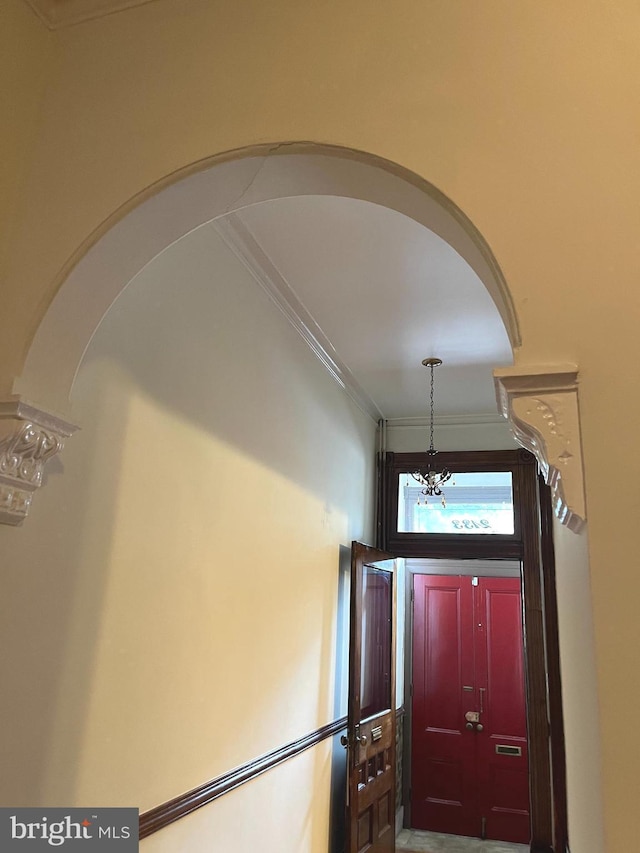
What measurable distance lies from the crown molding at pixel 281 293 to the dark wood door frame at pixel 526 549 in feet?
3.15

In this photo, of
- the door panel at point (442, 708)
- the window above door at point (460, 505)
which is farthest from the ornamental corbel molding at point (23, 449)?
the door panel at point (442, 708)

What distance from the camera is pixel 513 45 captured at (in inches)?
47.1

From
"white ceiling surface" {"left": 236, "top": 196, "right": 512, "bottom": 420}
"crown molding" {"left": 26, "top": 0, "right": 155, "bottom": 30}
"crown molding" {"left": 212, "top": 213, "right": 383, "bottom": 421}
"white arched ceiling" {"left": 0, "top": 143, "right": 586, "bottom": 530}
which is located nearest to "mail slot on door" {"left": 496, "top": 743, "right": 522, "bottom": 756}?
"white ceiling surface" {"left": 236, "top": 196, "right": 512, "bottom": 420}

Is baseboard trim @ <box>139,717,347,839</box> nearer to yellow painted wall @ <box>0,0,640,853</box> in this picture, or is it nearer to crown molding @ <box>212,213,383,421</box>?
yellow painted wall @ <box>0,0,640,853</box>

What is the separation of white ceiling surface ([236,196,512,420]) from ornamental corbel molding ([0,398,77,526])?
130cm

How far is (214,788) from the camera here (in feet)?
6.97

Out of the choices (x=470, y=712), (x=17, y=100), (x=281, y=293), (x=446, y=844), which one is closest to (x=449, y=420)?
(x=281, y=293)

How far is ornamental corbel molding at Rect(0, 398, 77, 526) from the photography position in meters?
1.27

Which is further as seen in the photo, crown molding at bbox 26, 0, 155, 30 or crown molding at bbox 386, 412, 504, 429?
crown molding at bbox 386, 412, 504, 429

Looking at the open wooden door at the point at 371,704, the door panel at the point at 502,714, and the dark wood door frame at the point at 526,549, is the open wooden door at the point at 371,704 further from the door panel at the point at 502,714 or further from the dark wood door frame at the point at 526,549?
the door panel at the point at 502,714

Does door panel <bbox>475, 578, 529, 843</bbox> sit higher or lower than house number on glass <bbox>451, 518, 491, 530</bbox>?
lower

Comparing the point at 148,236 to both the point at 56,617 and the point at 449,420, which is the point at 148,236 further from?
the point at 449,420

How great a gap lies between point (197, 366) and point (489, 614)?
13.1ft

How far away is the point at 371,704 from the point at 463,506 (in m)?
1.58
